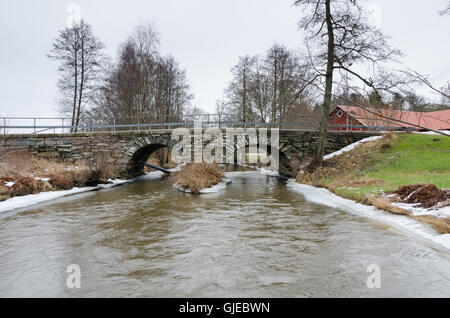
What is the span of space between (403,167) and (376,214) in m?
6.58

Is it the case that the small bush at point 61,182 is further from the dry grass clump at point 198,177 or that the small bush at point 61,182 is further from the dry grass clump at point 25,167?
the dry grass clump at point 198,177

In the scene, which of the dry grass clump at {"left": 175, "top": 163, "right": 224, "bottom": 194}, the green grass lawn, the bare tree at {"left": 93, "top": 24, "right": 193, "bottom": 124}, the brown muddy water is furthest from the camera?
the bare tree at {"left": 93, "top": 24, "right": 193, "bottom": 124}

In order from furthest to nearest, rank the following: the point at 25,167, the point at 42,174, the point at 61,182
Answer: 1. the point at 25,167
2. the point at 42,174
3. the point at 61,182

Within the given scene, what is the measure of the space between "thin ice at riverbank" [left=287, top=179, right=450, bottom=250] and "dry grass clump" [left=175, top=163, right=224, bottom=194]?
4.80 meters

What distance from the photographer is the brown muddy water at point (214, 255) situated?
395 centimetres

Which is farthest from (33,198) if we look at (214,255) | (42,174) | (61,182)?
(214,255)

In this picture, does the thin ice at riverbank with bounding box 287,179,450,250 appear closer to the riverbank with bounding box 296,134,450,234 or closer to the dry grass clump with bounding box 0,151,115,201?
the riverbank with bounding box 296,134,450,234

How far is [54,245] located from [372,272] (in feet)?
20.4

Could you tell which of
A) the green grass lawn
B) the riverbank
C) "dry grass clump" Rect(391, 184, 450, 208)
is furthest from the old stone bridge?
"dry grass clump" Rect(391, 184, 450, 208)

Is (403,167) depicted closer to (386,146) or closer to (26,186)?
(386,146)

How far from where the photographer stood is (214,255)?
5.22 m

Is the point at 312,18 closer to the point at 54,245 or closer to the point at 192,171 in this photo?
the point at 192,171

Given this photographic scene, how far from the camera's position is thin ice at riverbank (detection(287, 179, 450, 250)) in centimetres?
571
